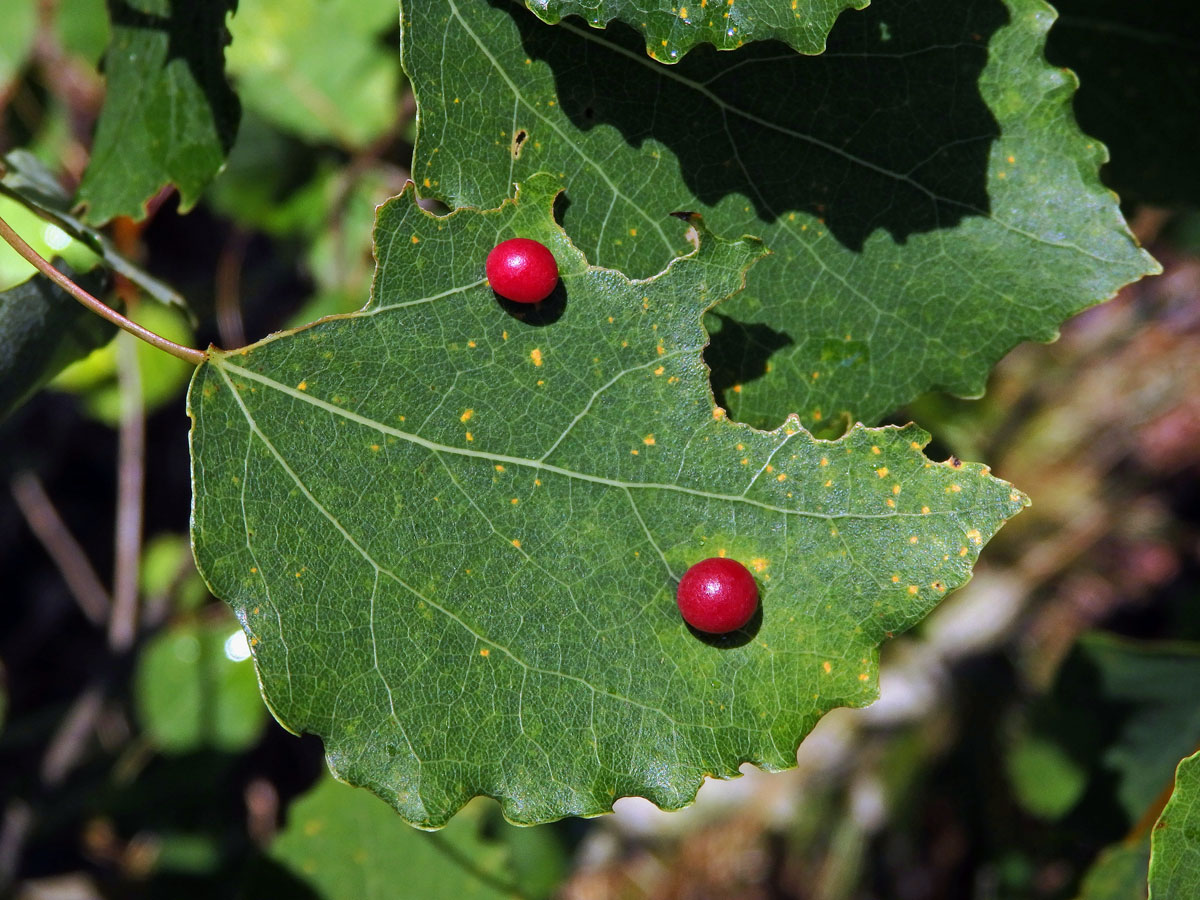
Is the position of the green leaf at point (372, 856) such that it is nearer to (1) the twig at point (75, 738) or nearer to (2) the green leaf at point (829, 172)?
(1) the twig at point (75, 738)

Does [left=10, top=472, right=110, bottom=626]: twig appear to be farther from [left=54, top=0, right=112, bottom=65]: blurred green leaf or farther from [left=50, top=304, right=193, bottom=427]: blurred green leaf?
[left=54, top=0, right=112, bottom=65]: blurred green leaf

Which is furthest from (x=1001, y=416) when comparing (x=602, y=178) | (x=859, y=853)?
(x=602, y=178)

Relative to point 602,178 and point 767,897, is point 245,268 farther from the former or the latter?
point 767,897

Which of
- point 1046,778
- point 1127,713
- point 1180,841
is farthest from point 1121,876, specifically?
point 1046,778

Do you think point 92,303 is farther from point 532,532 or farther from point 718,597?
point 718,597

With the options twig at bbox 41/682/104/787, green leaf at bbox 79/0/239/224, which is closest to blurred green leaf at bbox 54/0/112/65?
green leaf at bbox 79/0/239/224
